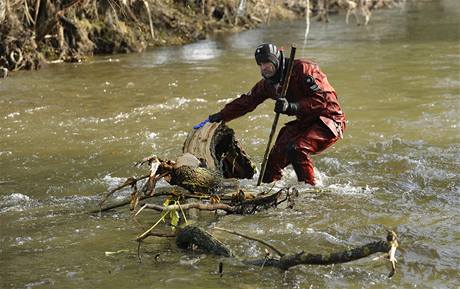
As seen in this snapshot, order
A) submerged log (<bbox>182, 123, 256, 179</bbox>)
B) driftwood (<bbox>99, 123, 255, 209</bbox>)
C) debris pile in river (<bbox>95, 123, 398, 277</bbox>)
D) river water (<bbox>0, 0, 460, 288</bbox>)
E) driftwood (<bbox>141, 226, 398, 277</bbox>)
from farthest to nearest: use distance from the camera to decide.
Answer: submerged log (<bbox>182, 123, 256, 179</bbox>), driftwood (<bbox>99, 123, 255, 209</bbox>), river water (<bbox>0, 0, 460, 288</bbox>), debris pile in river (<bbox>95, 123, 398, 277</bbox>), driftwood (<bbox>141, 226, 398, 277</bbox>)

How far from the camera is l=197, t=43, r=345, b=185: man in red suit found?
6.62 m

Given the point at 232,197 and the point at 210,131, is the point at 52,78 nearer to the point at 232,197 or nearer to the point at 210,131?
the point at 210,131

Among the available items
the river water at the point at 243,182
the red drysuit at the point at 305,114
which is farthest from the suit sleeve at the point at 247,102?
the river water at the point at 243,182

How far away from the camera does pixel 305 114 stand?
684cm

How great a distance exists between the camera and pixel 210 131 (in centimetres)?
715

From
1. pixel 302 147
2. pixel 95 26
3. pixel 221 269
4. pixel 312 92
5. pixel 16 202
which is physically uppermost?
pixel 312 92

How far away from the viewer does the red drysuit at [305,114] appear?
673cm

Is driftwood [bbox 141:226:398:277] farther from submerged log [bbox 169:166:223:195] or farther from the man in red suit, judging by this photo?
the man in red suit

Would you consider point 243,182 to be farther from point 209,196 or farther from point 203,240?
point 203,240

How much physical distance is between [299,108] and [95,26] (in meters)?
14.6

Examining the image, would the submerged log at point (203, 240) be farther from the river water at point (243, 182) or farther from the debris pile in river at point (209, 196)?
the river water at point (243, 182)

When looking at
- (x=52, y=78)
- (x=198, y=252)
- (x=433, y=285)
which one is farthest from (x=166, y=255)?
(x=52, y=78)

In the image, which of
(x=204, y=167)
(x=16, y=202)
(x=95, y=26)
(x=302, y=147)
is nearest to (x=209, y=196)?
(x=204, y=167)

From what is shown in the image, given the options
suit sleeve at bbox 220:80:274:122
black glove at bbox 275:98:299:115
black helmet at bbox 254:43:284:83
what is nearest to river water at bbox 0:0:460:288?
suit sleeve at bbox 220:80:274:122
